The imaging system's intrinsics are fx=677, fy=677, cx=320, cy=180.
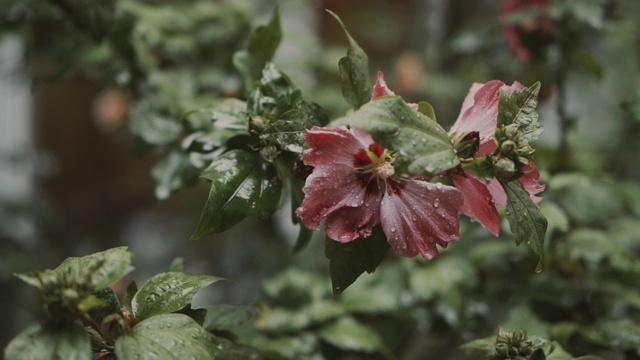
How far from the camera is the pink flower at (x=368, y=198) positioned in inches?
20.2

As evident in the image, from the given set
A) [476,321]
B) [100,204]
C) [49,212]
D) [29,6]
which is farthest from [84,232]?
[476,321]

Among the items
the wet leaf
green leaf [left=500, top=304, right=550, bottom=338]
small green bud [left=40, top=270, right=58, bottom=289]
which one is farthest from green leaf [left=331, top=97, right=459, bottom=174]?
the wet leaf

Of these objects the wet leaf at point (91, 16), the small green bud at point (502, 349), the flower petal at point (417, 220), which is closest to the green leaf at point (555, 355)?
the small green bud at point (502, 349)

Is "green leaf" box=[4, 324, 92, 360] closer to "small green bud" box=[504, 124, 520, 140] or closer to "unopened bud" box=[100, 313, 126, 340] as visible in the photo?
"unopened bud" box=[100, 313, 126, 340]

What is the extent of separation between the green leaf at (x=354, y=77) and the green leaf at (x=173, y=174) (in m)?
0.25

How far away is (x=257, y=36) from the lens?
69 centimetres

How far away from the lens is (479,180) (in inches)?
20.6

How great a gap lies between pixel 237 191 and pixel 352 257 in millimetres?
113

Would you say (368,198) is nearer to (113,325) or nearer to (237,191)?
(237,191)

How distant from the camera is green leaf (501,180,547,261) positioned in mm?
509

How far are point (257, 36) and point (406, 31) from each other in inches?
67.5

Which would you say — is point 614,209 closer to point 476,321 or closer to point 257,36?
point 476,321

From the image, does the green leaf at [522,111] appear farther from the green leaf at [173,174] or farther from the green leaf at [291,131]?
the green leaf at [173,174]

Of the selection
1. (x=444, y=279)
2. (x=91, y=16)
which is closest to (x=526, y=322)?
(x=444, y=279)
